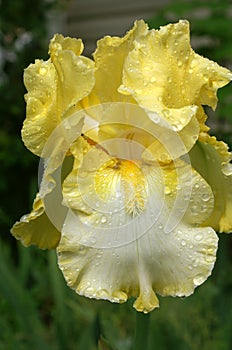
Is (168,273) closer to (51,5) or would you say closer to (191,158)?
(191,158)

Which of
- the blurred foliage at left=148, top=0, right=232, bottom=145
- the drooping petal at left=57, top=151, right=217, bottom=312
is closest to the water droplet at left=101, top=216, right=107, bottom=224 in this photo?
the drooping petal at left=57, top=151, right=217, bottom=312

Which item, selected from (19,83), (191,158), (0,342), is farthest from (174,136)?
(19,83)

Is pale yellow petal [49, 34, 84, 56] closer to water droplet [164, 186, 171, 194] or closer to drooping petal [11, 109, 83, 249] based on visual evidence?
drooping petal [11, 109, 83, 249]

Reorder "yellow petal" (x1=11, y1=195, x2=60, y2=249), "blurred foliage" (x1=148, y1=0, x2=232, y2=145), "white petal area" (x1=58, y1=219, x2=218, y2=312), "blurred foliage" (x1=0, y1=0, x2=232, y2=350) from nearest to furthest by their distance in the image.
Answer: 1. "white petal area" (x1=58, y1=219, x2=218, y2=312)
2. "yellow petal" (x1=11, y1=195, x2=60, y2=249)
3. "blurred foliage" (x1=0, y1=0, x2=232, y2=350)
4. "blurred foliage" (x1=148, y1=0, x2=232, y2=145)

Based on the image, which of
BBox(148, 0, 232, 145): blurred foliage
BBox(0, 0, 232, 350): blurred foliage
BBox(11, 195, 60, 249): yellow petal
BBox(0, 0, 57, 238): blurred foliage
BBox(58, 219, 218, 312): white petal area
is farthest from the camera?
BBox(0, 0, 57, 238): blurred foliage

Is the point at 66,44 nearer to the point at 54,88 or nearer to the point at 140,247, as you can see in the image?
the point at 54,88

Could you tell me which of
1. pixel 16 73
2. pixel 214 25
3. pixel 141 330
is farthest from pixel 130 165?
pixel 16 73

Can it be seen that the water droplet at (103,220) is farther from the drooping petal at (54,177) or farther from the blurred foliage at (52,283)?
the blurred foliage at (52,283)
